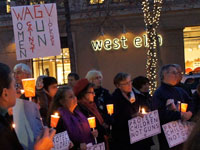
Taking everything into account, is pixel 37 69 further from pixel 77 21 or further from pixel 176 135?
pixel 176 135

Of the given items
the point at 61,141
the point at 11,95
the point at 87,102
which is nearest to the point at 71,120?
the point at 61,141

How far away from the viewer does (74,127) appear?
458 centimetres

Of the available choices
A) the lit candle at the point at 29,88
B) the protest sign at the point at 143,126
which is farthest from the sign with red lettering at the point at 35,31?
the lit candle at the point at 29,88

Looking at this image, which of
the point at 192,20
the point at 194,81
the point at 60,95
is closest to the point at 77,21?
the point at 192,20

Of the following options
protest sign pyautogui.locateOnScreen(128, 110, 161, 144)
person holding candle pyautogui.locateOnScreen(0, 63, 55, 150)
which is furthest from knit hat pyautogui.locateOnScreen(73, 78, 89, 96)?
person holding candle pyautogui.locateOnScreen(0, 63, 55, 150)

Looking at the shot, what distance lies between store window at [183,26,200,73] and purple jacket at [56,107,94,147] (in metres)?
14.6

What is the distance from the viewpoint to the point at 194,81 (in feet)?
36.9

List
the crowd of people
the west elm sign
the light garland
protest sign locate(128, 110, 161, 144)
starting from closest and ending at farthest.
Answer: the crowd of people < protest sign locate(128, 110, 161, 144) < the light garland < the west elm sign

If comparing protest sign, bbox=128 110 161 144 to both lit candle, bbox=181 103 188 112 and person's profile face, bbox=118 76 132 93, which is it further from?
person's profile face, bbox=118 76 132 93

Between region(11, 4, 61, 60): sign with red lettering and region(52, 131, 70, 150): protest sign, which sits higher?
region(11, 4, 61, 60): sign with red lettering

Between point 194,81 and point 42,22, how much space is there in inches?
266

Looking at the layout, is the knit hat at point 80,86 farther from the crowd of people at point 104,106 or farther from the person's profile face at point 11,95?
the person's profile face at point 11,95

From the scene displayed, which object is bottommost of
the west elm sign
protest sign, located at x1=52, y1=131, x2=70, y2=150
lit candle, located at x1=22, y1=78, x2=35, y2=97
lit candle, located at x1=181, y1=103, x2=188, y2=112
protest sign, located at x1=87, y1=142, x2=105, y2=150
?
protest sign, located at x1=87, y1=142, x2=105, y2=150

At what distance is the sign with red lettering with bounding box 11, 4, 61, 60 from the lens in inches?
223
